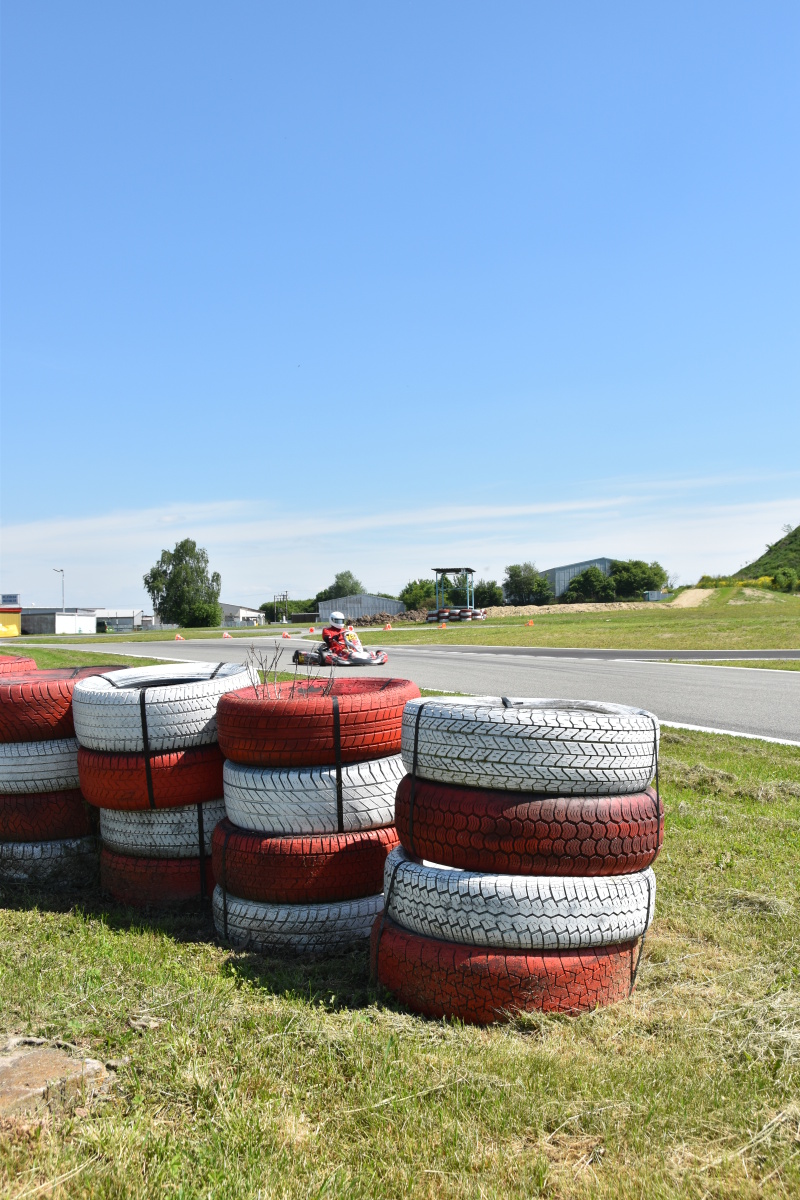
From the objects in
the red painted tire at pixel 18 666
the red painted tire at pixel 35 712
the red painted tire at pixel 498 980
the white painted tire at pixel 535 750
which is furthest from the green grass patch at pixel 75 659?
the red painted tire at pixel 498 980

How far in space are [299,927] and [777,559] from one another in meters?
95.0

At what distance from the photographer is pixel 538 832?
11.7 ft

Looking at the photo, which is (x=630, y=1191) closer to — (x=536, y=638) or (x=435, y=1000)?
(x=435, y=1000)

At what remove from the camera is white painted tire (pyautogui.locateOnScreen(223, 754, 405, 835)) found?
14.5 ft

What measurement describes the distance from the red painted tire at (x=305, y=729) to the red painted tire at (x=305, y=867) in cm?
40

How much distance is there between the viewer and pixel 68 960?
13.1ft

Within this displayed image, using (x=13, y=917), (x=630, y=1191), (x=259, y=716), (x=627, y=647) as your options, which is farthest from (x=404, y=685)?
(x=627, y=647)

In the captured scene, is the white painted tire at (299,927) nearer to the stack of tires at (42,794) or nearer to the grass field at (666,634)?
the stack of tires at (42,794)

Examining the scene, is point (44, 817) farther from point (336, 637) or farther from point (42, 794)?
point (336, 637)

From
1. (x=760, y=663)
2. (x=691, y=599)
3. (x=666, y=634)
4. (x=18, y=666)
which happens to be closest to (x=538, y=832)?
(x=18, y=666)

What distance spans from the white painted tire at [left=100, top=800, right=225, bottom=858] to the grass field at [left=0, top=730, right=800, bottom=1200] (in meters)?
0.68

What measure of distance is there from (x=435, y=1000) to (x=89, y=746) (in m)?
2.74

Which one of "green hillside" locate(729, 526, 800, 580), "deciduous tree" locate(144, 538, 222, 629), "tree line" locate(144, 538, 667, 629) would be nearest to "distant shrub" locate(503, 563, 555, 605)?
"tree line" locate(144, 538, 667, 629)

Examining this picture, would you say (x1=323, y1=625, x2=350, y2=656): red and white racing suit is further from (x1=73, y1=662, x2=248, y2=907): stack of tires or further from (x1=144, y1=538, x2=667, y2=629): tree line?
(x1=144, y1=538, x2=667, y2=629): tree line
